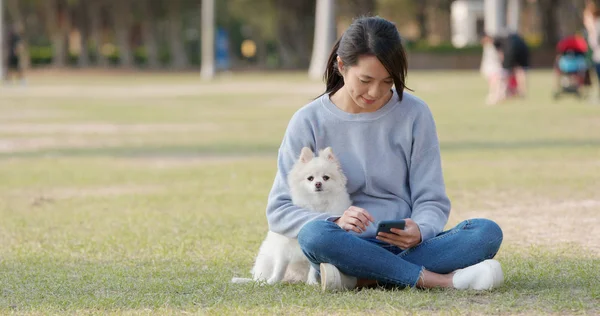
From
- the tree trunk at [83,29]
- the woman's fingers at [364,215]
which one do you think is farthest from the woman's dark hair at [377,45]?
the tree trunk at [83,29]

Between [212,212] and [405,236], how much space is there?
4.71 meters

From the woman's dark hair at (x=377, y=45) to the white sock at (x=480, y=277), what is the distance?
1.01m

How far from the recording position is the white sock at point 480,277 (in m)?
6.30

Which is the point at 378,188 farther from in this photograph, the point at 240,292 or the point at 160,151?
the point at 160,151

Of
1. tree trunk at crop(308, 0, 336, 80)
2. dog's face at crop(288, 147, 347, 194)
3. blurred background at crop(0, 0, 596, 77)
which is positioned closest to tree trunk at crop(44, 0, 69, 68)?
blurred background at crop(0, 0, 596, 77)

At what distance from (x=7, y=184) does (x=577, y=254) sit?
7606mm

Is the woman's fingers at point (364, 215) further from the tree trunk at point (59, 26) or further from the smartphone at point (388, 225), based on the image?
the tree trunk at point (59, 26)

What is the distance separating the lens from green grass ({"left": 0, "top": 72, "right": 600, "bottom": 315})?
6.27 meters

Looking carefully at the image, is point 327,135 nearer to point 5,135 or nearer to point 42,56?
point 5,135

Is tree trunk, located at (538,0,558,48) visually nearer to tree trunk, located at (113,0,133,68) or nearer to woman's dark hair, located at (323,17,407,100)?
tree trunk, located at (113,0,133,68)

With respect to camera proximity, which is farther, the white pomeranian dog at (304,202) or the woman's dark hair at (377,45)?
the white pomeranian dog at (304,202)

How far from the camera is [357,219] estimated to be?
6.13 meters

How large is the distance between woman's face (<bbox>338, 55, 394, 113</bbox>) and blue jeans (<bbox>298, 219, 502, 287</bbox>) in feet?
2.25

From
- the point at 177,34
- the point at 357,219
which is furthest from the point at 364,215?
the point at 177,34
